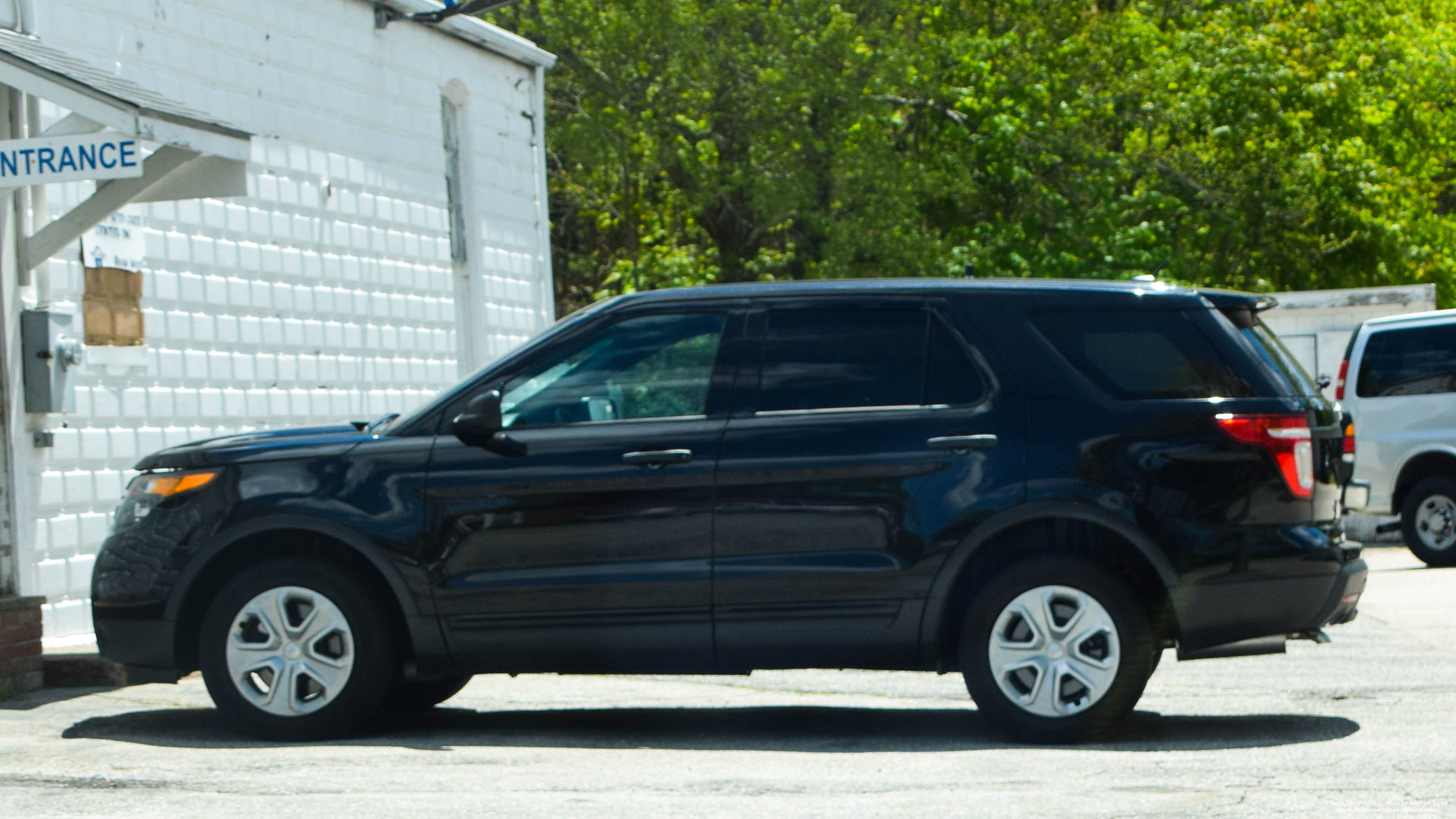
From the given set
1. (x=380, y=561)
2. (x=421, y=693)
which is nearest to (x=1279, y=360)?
(x=380, y=561)

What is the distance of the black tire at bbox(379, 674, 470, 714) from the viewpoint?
26.4 feet

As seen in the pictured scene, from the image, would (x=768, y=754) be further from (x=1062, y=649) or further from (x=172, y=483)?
(x=172, y=483)

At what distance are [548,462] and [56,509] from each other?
4.63 metres

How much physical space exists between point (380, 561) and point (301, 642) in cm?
46

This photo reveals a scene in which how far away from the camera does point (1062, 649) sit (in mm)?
7250

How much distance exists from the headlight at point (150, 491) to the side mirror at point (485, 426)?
3.62 ft

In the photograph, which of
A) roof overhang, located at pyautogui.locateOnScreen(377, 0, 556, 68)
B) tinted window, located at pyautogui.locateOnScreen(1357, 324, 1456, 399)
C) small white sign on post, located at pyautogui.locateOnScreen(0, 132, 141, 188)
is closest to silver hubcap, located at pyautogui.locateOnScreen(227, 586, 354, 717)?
small white sign on post, located at pyautogui.locateOnScreen(0, 132, 141, 188)

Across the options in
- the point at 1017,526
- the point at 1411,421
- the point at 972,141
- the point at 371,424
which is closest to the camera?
the point at 1017,526

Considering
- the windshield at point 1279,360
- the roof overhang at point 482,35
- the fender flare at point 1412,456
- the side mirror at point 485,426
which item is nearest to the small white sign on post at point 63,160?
the side mirror at point 485,426

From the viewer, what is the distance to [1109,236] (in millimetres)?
31641

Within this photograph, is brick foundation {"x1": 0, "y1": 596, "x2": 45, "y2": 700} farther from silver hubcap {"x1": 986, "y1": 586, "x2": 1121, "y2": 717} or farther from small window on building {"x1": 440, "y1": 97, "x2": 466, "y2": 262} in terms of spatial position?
small window on building {"x1": 440, "y1": 97, "x2": 466, "y2": 262}

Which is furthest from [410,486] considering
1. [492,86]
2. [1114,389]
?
[492,86]

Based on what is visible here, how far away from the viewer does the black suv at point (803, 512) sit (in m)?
7.24

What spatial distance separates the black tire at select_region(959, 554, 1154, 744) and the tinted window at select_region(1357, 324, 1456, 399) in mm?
10381
